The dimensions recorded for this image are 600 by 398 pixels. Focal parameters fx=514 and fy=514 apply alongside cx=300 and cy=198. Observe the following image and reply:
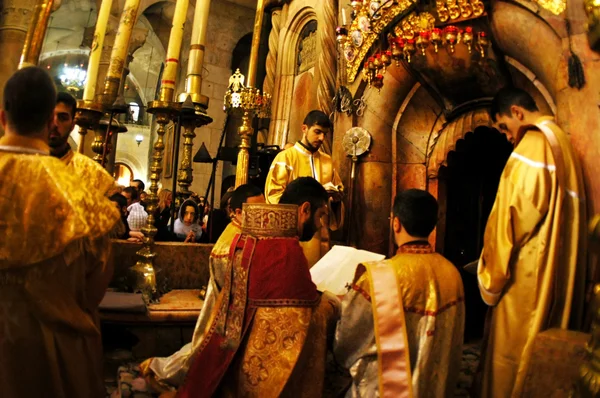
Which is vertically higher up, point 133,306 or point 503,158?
point 503,158

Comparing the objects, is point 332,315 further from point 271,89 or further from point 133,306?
point 271,89

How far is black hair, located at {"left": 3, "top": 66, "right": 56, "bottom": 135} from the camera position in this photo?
195 centimetres

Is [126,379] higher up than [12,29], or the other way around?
[12,29]

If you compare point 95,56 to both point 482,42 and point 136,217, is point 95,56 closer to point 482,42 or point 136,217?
point 136,217

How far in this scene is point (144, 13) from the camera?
15.5 m

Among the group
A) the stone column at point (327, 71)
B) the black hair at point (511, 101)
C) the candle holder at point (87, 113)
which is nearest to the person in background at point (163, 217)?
the candle holder at point (87, 113)

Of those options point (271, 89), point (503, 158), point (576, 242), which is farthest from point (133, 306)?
point (271, 89)

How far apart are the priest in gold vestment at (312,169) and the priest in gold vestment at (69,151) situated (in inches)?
93.9

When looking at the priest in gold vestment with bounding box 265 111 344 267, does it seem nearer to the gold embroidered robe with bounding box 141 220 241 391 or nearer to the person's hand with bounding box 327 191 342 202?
the person's hand with bounding box 327 191 342 202

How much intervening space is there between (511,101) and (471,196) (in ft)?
11.8

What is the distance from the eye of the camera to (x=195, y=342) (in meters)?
2.82

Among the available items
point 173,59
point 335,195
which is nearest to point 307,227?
point 173,59

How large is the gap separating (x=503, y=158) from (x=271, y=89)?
5.31 metres

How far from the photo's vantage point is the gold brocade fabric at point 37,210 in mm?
1894
